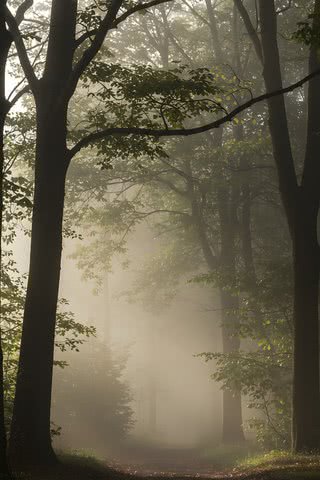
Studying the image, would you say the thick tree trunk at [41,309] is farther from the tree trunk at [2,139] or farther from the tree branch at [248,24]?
the tree branch at [248,24]

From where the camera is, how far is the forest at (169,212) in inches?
404

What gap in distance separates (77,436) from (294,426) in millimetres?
14752

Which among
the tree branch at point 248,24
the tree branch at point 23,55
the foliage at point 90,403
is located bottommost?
the foliage at point 90,403

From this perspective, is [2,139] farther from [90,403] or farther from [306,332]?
[90,403]

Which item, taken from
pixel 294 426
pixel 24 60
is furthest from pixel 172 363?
pixel 24 60

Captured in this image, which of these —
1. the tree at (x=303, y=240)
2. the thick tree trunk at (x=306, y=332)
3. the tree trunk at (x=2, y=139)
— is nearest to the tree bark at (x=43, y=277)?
the tree trunk at (x=2, y=139)

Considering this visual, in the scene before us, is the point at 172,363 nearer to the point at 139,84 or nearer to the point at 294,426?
the point at 294,426

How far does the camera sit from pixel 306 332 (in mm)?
13719

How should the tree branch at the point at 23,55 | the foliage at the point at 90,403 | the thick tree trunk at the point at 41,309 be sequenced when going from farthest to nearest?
the foliage at the point at 90,403
the tree branch at the point at 23,55
the thick tree trunk at the point at 41,309

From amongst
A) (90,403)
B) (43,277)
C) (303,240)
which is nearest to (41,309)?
(43,277)

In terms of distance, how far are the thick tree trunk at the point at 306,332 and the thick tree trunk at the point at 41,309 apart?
5994mm

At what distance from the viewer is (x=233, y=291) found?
18.6 meters

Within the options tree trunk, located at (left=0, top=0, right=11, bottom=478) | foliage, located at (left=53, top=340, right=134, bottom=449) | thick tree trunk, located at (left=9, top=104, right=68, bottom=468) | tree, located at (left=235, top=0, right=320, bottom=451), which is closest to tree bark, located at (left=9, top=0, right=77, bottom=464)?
thick tree trunk, located at (left=9, top=104, right=68, bottom=468)

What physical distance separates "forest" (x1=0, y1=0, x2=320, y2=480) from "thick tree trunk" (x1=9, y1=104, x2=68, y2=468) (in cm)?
3
